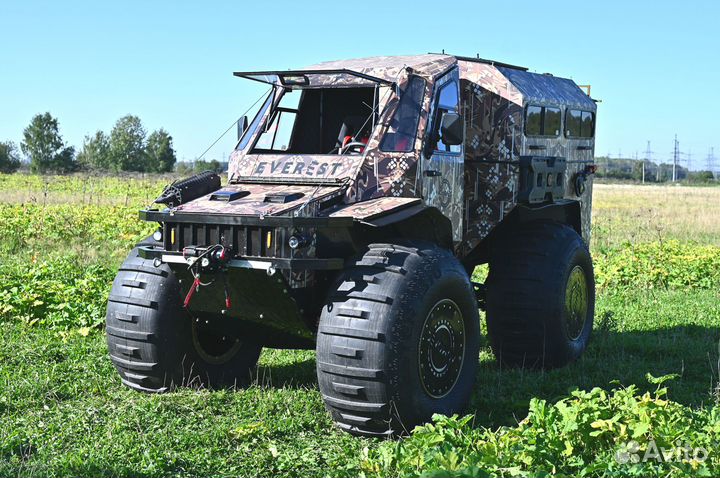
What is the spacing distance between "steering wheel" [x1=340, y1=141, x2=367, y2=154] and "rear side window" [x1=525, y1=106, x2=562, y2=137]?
6.86 feet

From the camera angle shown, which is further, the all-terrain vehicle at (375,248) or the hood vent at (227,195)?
the hood vent at (227,195)

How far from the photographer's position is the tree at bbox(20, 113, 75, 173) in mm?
86938

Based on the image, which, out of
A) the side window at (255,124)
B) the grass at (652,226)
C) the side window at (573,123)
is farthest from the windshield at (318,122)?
the grass at (652,226)

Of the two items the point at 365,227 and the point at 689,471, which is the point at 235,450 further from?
the point at 689,471

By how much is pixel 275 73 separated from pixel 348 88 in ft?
2.54

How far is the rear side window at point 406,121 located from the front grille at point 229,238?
1.54 meters


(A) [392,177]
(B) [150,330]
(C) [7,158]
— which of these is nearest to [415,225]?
(A) [392,177]

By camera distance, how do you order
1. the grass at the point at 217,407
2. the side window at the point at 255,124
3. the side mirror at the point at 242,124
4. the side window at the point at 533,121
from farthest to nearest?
the side window at the point at 533,121 < the side mirror at the point at 242,124 < the side window at the point at 255,124 < the grass at the point at 217,407

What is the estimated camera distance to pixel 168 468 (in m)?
5.86

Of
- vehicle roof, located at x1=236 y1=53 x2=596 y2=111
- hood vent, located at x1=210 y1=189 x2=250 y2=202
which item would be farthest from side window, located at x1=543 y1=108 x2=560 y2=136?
hood vent, located at x1=210 y1=189 x2=250 y2=202

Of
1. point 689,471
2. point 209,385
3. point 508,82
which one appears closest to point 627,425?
point 689,471

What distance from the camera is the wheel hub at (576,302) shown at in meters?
9.29

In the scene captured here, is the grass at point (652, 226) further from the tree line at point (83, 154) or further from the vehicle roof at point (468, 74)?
the tree line at point (83, 154)

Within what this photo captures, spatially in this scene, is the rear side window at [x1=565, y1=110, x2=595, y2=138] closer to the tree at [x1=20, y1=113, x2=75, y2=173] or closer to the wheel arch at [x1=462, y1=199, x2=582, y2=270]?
the wheel arch at [x1=462, y1=199, x2=582, y2=270]
